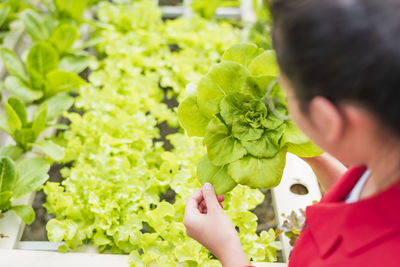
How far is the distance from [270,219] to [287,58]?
81 centimetres

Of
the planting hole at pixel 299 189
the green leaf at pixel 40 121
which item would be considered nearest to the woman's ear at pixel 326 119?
the planting hole at pixel 299 189

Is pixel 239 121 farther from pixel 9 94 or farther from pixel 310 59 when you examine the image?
pixel 9 94

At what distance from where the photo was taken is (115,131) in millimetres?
1207

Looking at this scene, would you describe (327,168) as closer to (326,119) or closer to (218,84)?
(218,84)

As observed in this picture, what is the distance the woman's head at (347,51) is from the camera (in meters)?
0.37

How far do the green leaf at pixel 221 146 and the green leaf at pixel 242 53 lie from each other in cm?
13

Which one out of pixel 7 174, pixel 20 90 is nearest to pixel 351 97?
pixel 7 174

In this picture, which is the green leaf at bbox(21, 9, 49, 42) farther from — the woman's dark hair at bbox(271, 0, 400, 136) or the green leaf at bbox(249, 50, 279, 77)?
the woman's dark hair at bbox(271, 0, 400, 136)

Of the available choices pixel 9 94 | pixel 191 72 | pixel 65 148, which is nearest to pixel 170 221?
pixel 65 148

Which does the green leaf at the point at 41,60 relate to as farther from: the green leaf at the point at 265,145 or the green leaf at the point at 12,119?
the green leaf at the point at 265,145

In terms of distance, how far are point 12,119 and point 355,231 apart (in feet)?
3.04

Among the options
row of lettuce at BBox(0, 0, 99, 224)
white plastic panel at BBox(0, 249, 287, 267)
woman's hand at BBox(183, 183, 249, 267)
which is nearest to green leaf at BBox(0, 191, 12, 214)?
row of lettuce at BBox(0, 0, 99, 224)

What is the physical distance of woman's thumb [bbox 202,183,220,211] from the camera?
80cm

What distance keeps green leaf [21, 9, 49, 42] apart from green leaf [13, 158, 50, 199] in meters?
0.50
